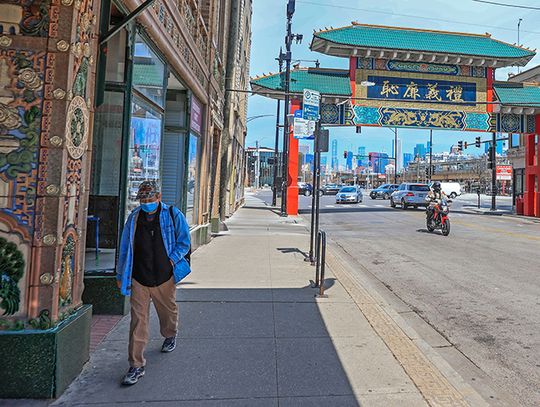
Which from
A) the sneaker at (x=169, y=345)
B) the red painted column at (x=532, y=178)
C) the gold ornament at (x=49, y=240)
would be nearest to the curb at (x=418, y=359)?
the sneaker at (x=169, y=345)

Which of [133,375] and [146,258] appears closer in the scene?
[133,375]

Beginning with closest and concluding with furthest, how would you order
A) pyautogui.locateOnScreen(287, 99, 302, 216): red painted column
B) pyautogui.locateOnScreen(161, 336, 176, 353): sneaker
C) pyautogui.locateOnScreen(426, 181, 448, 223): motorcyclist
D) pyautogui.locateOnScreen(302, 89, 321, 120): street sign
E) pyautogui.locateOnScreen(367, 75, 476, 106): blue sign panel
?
pyautogui.locateOnScreen(161, 336, 176, 353): sneaker < pyautogui.locateOnScreen(302, 89, 321, 120): street sign < pyautogui.locateOnScreen(426, 181, 448, 223): motorcyclist < pyautogui.locateOnScreen(287, 99, 302, 216): red painted column < pyautogui.locateOnScreen(367, 75, 476, 106): blue sign panel

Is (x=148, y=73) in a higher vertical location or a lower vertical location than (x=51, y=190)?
higher

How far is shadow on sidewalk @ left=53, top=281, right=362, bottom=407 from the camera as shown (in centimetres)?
299

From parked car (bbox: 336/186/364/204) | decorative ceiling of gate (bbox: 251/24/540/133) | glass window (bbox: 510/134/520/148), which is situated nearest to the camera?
decorative ceiling of gate (bbox: 251/24/540/133)

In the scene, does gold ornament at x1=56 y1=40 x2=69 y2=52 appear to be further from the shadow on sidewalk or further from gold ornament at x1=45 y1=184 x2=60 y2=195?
the shadow on sidewalk

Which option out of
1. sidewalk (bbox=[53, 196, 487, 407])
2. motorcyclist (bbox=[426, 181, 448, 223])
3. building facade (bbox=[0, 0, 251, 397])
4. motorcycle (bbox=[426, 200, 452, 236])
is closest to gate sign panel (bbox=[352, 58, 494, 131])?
motorcyclist (bbox=[426, 181, 448, 223])

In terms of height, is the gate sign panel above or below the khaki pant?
above

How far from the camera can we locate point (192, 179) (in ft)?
31.4

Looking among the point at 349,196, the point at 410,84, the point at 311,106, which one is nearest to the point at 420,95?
the point at 410,84

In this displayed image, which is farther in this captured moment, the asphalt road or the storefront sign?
the storefront sign

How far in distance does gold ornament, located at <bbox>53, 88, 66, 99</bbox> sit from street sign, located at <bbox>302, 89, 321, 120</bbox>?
5.65 meters

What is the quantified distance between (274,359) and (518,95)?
2577 cm

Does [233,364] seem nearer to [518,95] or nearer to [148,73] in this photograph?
Answer: [148,73]
